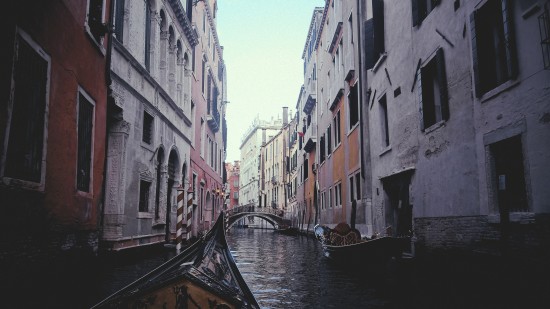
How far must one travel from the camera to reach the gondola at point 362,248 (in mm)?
7395

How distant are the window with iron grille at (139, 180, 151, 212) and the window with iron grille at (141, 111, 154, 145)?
3.74 ft

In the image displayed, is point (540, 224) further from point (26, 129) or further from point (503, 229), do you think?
point (26, 129)

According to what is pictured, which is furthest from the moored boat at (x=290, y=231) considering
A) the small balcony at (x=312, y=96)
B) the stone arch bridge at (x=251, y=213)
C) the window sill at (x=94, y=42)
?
the window sill at (x=94, y=42)

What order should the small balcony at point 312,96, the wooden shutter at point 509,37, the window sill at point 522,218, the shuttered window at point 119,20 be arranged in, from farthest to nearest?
the small balcony at point 312,96 → the shuttered window at point 119,20 → the wooden shutter at point 509,37 → the window sill at point 522,218

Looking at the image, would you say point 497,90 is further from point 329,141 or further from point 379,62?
point 329,141

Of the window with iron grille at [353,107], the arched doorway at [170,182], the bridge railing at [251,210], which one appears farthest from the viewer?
the bridge railing at [251,210]

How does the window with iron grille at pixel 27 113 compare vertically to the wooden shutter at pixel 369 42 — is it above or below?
below

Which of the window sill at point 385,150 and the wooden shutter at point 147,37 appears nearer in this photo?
the window sill at point 385,150

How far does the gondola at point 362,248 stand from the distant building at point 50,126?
4.66 m

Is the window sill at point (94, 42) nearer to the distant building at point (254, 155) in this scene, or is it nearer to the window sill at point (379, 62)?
the window sill at point (379, 62)

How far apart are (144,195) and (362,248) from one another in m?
6.28

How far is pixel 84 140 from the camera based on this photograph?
7.54 metres

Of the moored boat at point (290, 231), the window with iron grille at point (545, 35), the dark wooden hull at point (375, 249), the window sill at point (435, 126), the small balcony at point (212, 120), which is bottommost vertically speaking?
the moored boat at point (290, 231)

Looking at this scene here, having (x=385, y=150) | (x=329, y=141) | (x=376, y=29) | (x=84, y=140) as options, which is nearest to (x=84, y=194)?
(x=84, y=140)
